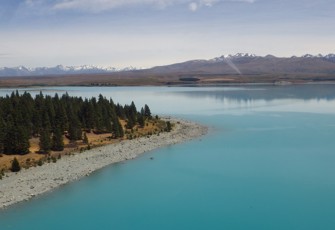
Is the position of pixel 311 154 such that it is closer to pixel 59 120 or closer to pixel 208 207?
pixel 208 207

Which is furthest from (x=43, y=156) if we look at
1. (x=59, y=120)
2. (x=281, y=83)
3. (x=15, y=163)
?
(x=281, y=83)

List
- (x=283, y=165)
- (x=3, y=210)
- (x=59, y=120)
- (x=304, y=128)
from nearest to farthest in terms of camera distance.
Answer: (x=3, y=210) < (x=283, y=165) < (x=59, y=120) < (x=304, y=128)

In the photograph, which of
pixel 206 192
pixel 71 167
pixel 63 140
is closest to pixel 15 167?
pixel 71 167

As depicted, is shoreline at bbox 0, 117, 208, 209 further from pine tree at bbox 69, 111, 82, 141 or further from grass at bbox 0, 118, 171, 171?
pine tree at bbox 69, 111, 82, 141

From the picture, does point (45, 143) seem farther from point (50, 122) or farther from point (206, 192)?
point (206, 192)

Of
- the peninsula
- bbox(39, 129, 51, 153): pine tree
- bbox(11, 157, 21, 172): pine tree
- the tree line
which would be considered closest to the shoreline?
the peninsula
